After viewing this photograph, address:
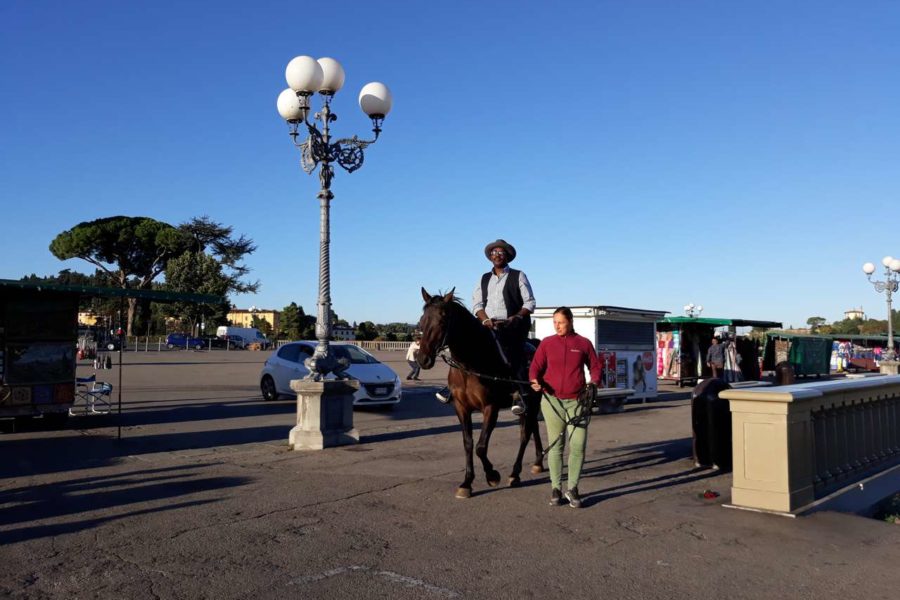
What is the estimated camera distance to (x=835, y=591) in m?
4.83

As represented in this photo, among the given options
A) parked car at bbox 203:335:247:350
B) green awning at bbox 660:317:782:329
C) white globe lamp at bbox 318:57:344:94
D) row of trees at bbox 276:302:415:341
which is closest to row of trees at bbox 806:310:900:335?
row of trees at bbox 276:302:415:341

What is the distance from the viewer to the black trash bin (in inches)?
368

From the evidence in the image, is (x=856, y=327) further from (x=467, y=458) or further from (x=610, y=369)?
(x=467, y=458)

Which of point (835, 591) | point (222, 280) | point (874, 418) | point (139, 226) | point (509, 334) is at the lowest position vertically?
point (835, 591)

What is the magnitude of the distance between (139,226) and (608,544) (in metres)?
70.2

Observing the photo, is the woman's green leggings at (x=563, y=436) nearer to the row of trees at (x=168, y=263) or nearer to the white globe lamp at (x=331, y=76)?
the white globe lamp at (x=331, y=76)

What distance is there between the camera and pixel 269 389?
62.6 ft

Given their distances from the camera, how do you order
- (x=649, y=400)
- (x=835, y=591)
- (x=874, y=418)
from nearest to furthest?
1. (x=835, y=591)
2. (x=874, y=418)
3. (x=649, y=400)

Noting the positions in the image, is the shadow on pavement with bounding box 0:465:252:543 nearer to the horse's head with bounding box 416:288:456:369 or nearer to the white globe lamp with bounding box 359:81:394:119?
the horse's head with bounding box 416:288:456:369

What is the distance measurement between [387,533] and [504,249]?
3883 millimetres

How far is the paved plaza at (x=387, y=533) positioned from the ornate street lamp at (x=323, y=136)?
175 centimetres

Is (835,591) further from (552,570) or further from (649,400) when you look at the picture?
(649,400)

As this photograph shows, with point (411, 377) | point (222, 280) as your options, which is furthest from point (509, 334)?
point (222, 280)

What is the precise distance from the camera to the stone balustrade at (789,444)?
22.0ft
